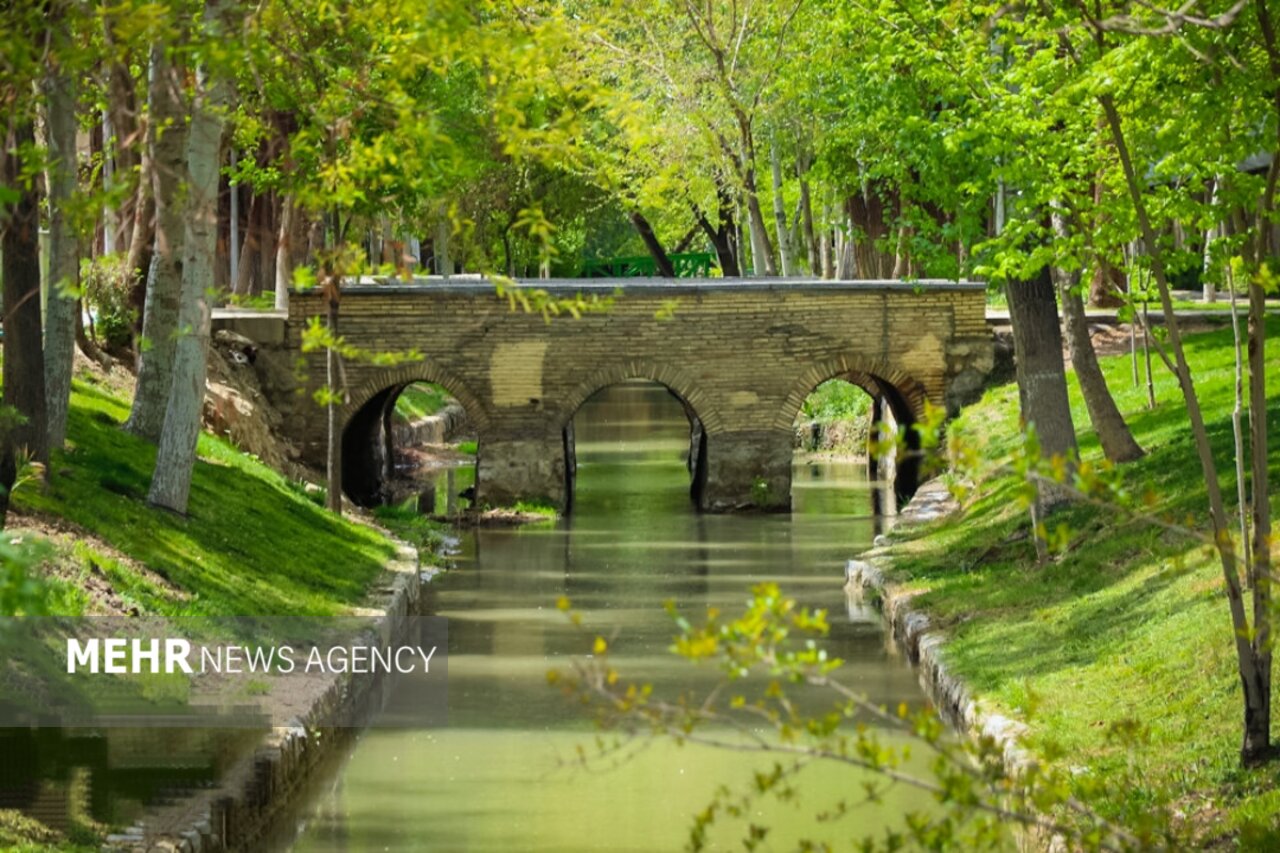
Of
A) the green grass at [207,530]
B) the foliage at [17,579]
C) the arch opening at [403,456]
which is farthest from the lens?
the arch opening at [403,456]

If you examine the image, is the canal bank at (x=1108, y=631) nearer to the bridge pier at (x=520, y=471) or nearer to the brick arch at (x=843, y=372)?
the brick arch at (x=843, y=372)

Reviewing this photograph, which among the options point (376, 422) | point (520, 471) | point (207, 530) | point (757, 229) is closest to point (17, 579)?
point (207, 530)

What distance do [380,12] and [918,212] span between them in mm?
10806

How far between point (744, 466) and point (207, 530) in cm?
1575

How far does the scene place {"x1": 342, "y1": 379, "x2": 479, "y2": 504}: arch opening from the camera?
119ft

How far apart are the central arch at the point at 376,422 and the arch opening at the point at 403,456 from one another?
17 mm

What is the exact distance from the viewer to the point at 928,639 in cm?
1900

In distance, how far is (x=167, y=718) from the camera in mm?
14039

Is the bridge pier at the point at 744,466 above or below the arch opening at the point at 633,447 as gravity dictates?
above

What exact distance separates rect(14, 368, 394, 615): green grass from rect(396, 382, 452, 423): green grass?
67.8ft

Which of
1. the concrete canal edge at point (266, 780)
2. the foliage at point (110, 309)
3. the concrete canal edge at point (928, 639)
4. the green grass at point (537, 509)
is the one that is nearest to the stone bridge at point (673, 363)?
the green grass at point (537, 509)

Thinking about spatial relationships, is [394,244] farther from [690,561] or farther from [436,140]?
[690,561]

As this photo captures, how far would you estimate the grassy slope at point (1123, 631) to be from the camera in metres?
11.3

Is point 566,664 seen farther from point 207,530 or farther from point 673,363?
point 673,363
